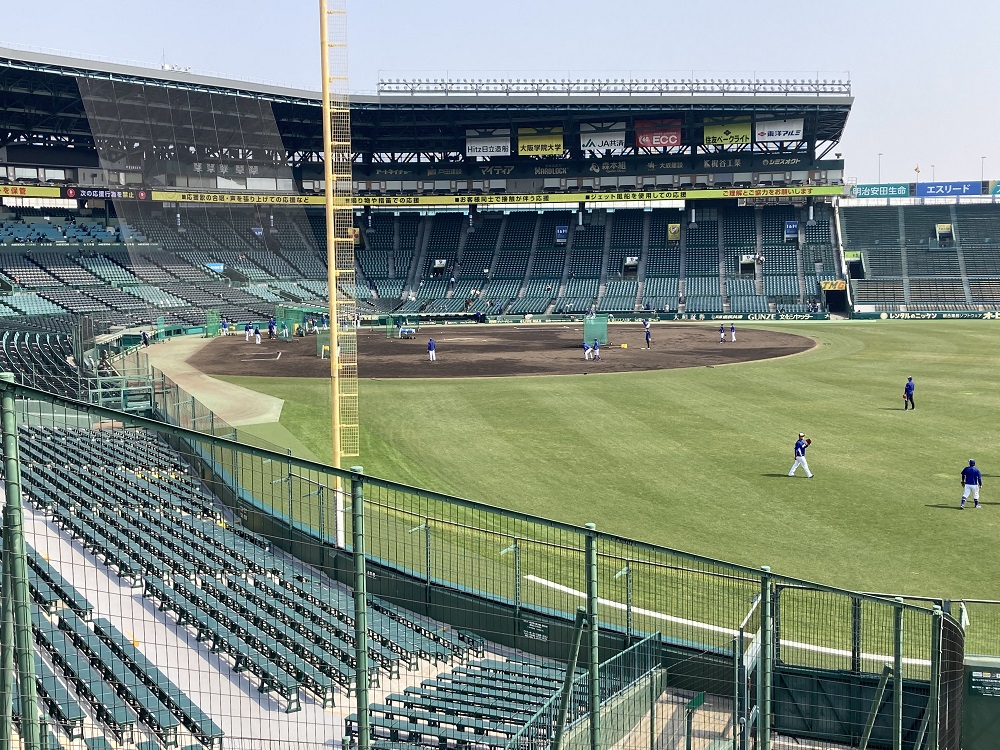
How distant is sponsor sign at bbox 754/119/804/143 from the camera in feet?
272

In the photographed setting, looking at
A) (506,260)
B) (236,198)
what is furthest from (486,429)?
(506,260)

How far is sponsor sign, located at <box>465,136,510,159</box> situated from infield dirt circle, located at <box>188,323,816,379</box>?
25.4 m

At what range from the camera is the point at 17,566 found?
15.2 ft

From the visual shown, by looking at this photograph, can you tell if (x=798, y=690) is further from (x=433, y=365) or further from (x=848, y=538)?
(x=433, y=365)

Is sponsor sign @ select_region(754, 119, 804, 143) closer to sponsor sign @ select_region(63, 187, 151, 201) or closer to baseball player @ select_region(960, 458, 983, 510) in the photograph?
sponsor sign @ select_region(63, 187, 151, 201)

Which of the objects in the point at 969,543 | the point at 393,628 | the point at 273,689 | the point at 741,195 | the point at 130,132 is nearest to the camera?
the point at 273,689

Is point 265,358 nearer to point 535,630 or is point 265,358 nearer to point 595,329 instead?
point 595,329

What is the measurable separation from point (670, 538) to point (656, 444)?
925 cm

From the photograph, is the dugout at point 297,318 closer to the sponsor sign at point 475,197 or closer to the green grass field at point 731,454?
the sponsor sign at point 475,197

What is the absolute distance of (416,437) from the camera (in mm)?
28031

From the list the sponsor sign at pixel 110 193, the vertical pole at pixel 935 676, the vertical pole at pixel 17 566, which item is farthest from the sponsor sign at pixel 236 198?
the vertical pole at pixel 17 566

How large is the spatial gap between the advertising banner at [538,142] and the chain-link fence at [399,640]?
7410 centimetres

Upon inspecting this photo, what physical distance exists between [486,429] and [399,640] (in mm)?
17332

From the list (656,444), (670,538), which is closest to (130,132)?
(656,444)
